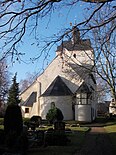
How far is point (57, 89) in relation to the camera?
55.4 m

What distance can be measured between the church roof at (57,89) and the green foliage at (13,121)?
37.3 m

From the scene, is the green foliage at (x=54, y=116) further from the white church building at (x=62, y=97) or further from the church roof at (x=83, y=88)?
the church roof at (x=83, y=88)

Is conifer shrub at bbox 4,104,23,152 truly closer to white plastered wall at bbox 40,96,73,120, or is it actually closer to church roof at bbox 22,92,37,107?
white plastered wall at bbox 40,96,73,120

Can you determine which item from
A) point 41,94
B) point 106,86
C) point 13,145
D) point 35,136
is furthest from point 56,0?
point 41,94

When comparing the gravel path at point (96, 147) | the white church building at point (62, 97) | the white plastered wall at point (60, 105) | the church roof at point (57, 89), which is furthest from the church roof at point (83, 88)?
the gravel path at point (96, 147)

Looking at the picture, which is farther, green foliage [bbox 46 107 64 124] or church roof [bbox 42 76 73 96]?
church roof [bbox 42 76 73 96]

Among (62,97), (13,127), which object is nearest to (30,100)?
(62,97)

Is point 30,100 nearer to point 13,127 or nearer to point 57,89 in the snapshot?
point 57,89

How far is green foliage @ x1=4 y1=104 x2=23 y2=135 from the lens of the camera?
634 inches

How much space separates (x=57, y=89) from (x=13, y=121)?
3910 cm

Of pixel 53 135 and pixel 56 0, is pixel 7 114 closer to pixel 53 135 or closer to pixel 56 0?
pixel 53 135

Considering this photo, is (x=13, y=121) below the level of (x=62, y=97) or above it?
below

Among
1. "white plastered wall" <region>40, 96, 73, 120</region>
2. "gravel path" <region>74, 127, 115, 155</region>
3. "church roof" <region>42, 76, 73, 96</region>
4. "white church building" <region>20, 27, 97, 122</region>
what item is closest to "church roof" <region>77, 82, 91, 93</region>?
"white church building" <region>20, 27, 97, 122</region>

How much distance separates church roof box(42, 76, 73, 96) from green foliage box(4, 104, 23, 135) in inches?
1469
